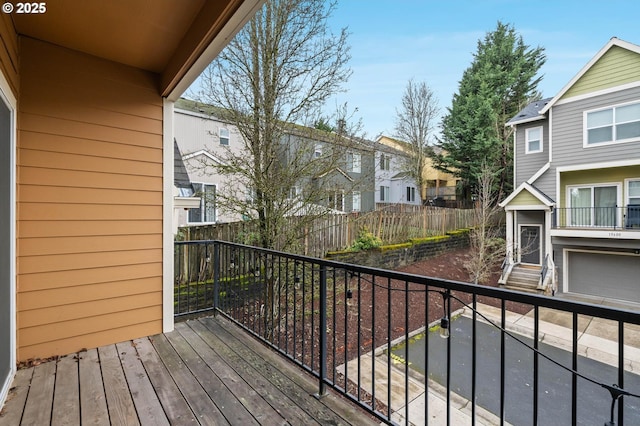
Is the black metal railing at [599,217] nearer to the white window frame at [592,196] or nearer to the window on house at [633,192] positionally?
the white window frame at [592,196]

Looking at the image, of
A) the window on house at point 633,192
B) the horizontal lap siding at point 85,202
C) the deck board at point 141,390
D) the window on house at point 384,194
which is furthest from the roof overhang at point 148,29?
the window on house at point 384,194

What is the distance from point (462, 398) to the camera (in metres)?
3.26

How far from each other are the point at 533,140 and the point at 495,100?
623cm

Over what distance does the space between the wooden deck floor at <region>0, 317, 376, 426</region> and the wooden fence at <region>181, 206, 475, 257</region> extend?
2.35 meters

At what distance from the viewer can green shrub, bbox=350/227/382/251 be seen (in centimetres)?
695

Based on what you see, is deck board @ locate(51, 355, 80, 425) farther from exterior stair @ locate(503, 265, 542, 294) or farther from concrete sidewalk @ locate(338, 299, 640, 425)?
exterior stair @ locate(503, 265, 542, 294)

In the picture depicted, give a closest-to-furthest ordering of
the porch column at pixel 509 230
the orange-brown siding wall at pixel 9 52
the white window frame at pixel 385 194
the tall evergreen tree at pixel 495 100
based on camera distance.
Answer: the orange-brown siding wall at pixel 9 52, the porch column at pixel 509 230, the tall evergreen tree at pixel 495 100, the white window frame at pixel 385 194

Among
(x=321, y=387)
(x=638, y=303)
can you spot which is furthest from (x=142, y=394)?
(x=638, y=303)

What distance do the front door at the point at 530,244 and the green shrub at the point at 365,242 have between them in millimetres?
5140

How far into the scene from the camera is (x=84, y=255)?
7.67 feet

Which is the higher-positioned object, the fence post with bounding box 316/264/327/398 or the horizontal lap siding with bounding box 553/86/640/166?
the horizontal lap siding with bounding box 553/86/640/166

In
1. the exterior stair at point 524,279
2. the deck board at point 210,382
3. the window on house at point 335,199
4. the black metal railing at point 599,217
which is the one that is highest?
the window on house at point 335,199

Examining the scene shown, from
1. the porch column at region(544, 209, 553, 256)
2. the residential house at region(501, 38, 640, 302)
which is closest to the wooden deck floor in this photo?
the residential house at region(501, 38, 640, 302)

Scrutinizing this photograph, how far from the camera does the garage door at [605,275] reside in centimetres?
774
